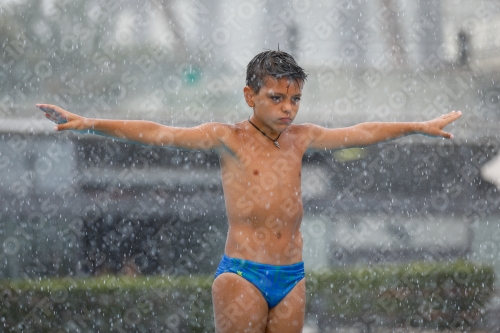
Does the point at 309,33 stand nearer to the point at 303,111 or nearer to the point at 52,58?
the point at 303,111

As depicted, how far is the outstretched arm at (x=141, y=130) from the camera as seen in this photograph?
96.4 inches

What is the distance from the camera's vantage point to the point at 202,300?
5043 millimetres

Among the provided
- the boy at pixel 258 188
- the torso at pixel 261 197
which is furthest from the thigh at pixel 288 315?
the torso at pixel 261 197

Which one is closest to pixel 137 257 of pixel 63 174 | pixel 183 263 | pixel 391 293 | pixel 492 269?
pixel 183 263

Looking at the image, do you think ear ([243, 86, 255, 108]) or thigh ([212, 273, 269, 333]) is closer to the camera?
thigh ([212, 273, 269, 333])

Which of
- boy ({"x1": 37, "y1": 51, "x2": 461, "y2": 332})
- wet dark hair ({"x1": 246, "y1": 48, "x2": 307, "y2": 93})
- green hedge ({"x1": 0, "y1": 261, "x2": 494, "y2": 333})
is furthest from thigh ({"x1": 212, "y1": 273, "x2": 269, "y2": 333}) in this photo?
green hedge ({"x1": 0, "y1": 261, "x2": 494, "y2": 333})

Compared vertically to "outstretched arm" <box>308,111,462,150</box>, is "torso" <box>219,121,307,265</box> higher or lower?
lower

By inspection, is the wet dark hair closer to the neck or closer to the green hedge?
the neck

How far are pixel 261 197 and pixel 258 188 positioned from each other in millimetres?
35

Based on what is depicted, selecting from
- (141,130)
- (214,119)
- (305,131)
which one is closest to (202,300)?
(214,119)

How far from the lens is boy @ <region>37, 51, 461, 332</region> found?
8.18 feet

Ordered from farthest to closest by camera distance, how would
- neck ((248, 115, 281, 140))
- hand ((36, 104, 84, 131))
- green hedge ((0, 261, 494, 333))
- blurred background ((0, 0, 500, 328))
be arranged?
blurred background ((0, 0, 500, 328))
green hedge ((0, 261, 494, 333))
neck ((248, 115, 281, 140))
hand ((36, 104, 84, 131))

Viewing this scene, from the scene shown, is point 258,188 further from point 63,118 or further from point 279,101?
point 63,118

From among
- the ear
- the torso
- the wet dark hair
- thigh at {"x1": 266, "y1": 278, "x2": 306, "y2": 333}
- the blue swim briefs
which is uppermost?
the wet dark hair
